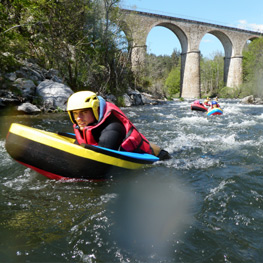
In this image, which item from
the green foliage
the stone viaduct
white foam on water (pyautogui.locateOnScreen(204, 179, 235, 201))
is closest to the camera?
white foam on water (pyautogui.locateOnScreen(204, 179, 235, 201))

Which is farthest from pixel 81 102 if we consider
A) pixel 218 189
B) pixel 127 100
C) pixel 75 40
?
pixel 75 40

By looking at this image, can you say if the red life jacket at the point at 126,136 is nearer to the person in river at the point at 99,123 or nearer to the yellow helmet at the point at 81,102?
the person in river at the point at 99,123

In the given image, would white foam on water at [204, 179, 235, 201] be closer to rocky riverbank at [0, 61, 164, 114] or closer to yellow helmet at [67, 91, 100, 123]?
yellow helmet at [67, 91, 100, 123]

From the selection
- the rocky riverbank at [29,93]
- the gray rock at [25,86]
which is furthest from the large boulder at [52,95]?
the gray rock at [25,86]

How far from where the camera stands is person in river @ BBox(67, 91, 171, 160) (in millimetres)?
2562

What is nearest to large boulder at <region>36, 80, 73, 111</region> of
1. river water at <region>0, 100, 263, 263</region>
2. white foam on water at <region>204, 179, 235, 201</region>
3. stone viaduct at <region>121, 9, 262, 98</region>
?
river water at <region>0, 100, 263, 263</region>

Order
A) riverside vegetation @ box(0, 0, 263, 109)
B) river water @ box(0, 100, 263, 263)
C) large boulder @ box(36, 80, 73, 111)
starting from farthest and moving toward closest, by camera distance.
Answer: riverside vegetation @ box(0, 0, 263, 109)
large boulder @ box(36, 80, 73, 111)
river water @ box(0, 100, 263, 263)

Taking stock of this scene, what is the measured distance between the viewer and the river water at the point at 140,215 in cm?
158

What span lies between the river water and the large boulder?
690cm

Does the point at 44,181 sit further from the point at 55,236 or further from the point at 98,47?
the point at 98,47

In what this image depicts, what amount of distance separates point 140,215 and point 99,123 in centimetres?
113

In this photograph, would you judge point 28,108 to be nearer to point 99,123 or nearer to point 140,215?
point 99,123

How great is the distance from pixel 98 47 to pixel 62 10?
281cm

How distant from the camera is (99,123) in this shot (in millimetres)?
2672
